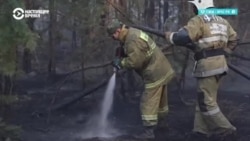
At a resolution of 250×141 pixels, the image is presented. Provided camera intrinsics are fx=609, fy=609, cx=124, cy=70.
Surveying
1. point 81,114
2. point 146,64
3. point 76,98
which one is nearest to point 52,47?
point 76,98

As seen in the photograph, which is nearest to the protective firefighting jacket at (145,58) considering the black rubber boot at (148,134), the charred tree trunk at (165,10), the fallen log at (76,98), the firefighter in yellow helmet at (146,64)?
the firefighter in yellow helmet at (146,64)

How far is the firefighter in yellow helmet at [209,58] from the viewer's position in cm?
648

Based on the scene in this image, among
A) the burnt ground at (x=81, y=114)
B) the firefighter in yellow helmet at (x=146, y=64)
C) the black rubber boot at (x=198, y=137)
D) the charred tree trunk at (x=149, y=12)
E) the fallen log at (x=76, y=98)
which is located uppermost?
the charred tree trunk at (x=149, y=12)

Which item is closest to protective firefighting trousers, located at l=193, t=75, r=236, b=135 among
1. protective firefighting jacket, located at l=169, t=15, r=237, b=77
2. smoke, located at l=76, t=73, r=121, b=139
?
protective firefighting jacket, located at l=169, t=15, r=237, b=77

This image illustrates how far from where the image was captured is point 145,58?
691 cm

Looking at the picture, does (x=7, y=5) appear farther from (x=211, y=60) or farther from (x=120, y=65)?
(x=211, y=60)

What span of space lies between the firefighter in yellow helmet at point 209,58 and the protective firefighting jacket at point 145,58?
0.33m

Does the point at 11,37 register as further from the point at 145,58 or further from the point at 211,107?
the point at 211,107

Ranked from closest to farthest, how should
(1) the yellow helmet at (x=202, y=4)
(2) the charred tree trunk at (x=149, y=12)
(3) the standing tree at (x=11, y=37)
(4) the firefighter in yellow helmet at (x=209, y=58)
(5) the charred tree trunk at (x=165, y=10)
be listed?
(3) the standing tree at (x=11, y=37), (4) the firefighter in yellow helmet at (x=209, y=58), (1) the yellow helmet at (x=202, y=4), (2) the charred tree trunk at (x=149, y=12), (5) the charred tree trunk at (x=165, y=10)

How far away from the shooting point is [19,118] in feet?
25.2

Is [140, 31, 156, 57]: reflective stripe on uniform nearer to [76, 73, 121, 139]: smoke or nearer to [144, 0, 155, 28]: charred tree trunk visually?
[76, 73, 121, 139]: smoke

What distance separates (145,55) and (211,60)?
30.7 inches

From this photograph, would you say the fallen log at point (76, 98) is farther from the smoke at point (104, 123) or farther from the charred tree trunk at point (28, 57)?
the charred tree trunk at point (28, 57)

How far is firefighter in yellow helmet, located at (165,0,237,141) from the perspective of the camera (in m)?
6.48
